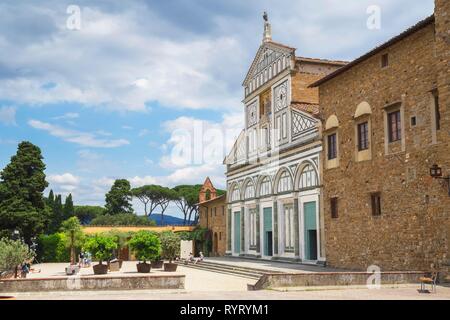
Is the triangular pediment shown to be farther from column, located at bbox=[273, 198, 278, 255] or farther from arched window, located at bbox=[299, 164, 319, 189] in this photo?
column, located at bbox=[273, 198, 278, 255]

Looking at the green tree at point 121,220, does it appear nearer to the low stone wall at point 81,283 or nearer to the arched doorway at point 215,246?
the arched doorway at point 215,246

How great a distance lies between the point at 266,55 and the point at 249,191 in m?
9.60

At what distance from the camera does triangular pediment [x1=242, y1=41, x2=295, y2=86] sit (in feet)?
104

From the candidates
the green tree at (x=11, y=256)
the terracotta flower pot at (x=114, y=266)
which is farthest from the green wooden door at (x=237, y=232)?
the green tree at (x=11, y=256)

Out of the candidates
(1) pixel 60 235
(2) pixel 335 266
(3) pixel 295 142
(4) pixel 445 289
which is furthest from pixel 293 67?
(1) pixel 60 235

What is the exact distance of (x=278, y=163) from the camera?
3153cm

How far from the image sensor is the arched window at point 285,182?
30.3 metres

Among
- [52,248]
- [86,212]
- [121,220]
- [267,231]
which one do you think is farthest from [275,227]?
[86,212]

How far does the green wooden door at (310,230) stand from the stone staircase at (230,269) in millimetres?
3817

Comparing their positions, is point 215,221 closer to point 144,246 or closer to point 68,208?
point 144,246

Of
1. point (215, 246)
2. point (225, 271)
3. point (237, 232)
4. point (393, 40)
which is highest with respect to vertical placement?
point (393, 40)

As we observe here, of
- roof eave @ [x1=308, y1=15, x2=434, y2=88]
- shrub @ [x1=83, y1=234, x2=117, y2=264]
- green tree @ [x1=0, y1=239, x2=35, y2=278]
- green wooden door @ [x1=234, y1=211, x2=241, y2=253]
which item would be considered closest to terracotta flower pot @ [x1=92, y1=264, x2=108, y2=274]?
shrub @ [x1=83, y1=234, x2=117, y2=264]

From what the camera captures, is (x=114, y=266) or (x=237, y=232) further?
(x=237, y=232)
